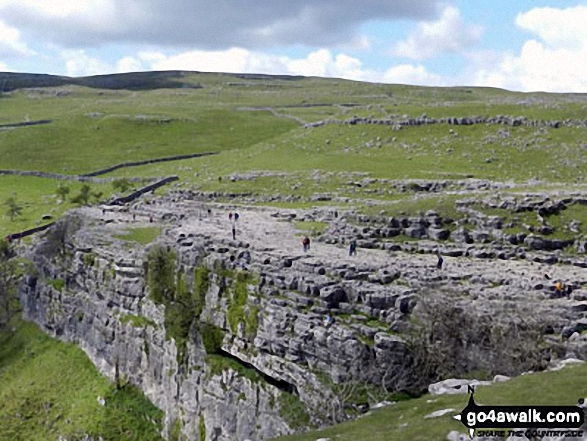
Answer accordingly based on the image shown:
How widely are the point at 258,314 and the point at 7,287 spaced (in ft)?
145

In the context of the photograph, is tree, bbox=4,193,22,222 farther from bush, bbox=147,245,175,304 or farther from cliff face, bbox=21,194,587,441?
bush, bbox=147,245,175,304

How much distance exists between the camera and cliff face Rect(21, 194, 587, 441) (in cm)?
3027

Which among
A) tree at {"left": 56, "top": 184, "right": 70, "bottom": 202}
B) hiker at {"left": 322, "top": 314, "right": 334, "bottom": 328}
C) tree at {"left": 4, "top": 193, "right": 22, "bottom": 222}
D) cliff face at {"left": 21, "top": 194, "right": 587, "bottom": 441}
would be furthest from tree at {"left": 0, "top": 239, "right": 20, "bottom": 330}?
hiker at {"left": 322, "top": 314, "right": 334, "bottom": 328}

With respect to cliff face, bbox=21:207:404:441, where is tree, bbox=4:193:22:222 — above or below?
below

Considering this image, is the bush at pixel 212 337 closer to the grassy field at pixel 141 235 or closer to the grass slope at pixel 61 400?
the grass slope at pixel 61 400

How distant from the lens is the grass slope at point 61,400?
4703 centimetres

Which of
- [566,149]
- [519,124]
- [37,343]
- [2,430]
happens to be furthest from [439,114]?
[2,430]

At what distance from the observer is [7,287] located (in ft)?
227

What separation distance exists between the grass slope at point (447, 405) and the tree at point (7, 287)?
53.1m

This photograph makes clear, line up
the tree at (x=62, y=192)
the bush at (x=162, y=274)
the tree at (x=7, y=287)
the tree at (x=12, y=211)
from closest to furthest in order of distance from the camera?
the bush at (x=162, y=274)
the tree at (x=7, y=287)
the tree at (x=12, y=211)
the tree at (x=62, y=192)

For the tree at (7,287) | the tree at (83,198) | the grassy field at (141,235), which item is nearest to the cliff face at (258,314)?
the grassy field at (141,235)

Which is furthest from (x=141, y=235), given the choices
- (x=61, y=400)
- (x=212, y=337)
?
(x=212, y=337)

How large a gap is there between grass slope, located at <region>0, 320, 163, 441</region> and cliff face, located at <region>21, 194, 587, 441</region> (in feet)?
4.71

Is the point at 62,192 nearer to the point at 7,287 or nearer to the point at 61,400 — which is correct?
the point at 7,287
